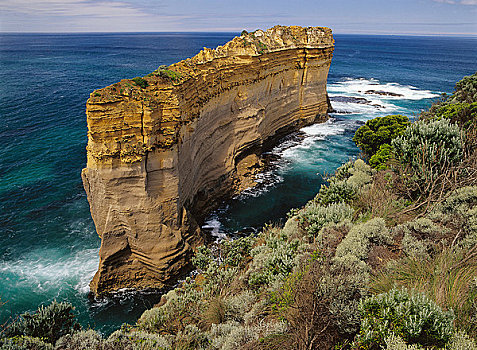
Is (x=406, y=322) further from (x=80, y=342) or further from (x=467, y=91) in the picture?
(x=467, y=91)

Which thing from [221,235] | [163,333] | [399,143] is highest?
[399,143]

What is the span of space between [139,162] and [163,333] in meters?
8.63

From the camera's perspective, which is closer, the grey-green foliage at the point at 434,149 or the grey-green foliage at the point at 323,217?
the grey-green foliage at the point at 434,149

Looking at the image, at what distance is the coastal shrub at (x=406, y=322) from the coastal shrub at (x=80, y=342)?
647 centimetres

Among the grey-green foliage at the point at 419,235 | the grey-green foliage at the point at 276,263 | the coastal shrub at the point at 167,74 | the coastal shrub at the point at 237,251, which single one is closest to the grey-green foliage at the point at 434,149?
the grey-green foliage at the point at 419,235

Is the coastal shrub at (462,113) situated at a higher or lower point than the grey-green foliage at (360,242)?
higher

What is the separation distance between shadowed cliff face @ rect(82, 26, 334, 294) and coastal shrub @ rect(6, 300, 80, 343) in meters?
6.89

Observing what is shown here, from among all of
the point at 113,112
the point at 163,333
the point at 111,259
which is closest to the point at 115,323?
the point at 111,259

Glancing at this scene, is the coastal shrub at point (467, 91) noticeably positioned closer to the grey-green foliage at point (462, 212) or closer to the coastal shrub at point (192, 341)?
the grey-green foliage at point (462, 212)

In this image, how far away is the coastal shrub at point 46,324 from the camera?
9.24 m

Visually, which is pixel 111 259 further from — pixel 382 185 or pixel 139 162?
pixel 382 185

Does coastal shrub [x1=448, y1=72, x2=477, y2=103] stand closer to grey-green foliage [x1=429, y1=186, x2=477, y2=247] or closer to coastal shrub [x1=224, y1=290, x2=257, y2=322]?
grey-green foliage [x1=429, y1=186, x2=477, y2=247]

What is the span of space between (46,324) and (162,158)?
914 cm

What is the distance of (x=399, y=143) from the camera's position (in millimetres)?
13500
